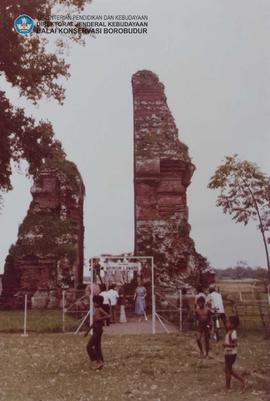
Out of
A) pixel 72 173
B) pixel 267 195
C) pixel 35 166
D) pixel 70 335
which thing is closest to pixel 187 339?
pixel 70 335

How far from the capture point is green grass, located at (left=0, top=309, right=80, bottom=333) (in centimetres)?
1123

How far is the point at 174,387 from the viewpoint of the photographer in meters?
5.83

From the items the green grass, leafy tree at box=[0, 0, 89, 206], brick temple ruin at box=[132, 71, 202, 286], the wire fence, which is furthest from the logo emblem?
brick temple ruin at box=[132, 71, 202, 286]

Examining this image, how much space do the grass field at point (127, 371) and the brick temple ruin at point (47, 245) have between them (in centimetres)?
531

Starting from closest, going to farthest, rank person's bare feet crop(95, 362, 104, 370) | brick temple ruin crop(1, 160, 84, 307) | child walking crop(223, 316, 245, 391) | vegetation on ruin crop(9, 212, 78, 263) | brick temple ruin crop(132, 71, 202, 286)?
child walking crop(223, 316, 245, 391)
person's bare feet crop(95, 362, 104, 370)
brick temple ruin crop(132, 71, 202, 286)
brick temple ruin crop(1, 160, 84, 307)
vegetation on ruin crop(9, 212, 78, 263)

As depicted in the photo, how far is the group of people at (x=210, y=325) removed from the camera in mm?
5770

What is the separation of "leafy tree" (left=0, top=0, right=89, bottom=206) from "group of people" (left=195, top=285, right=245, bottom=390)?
17.6 feet

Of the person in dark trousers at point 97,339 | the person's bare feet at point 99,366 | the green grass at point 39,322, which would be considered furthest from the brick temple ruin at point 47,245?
the person's bare feet at point 99,366

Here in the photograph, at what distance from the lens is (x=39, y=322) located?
1196 centimetres

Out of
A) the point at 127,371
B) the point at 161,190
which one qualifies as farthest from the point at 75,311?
the point at 127,371

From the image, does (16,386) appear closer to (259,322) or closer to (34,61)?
(259,322)

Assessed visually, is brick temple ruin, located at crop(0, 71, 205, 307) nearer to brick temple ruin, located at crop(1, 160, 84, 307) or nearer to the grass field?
brick temple ruin, located at crop(1, 160, 84, 307)

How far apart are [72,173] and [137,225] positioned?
392 centimetres

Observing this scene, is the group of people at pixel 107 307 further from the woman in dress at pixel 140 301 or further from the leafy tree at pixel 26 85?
the leafy tree at pixel 26 85
